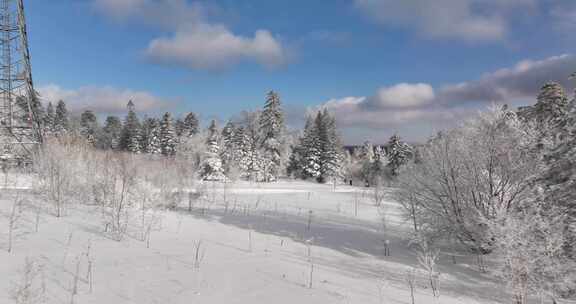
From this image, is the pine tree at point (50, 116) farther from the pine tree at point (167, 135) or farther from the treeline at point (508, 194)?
the treeline at point (508, 194)

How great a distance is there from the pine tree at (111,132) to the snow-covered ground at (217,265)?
167 ft

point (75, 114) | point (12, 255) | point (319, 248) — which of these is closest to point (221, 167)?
point (319, 248)

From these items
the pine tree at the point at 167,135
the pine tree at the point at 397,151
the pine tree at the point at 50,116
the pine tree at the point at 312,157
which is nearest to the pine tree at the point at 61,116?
the pine tree at the point at 50,116

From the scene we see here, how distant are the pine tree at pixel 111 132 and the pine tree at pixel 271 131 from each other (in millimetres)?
28770

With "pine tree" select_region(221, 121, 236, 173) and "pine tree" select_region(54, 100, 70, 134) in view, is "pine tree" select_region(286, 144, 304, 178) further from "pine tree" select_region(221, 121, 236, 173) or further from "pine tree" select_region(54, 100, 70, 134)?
"pine tree" select_region(54, 100, 70, 134)

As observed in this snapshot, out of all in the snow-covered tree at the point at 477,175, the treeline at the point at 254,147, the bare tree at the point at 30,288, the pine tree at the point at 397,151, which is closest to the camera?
the bare tree at the point at 30,288

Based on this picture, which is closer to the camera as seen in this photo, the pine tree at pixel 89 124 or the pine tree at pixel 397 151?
the pine tree at pixel 397 151

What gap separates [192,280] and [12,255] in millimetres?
Result: 3190

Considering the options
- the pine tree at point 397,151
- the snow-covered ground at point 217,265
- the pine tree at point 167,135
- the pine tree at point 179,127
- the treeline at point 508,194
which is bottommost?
the snow-covered ground at point 217,265

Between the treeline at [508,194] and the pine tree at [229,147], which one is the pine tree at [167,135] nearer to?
the pine tree at [229,147]

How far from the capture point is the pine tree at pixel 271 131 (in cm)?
4150

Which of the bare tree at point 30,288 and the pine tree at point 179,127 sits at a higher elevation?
the pine tree at point 179,127

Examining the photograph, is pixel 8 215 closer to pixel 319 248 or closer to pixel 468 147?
pixel 319 248

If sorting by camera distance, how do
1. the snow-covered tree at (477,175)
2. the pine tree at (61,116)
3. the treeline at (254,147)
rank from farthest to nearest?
1. the pine tree at (61,116)
2. the treeline at (254,147)
3. the snow-covered tree at (477,175)
